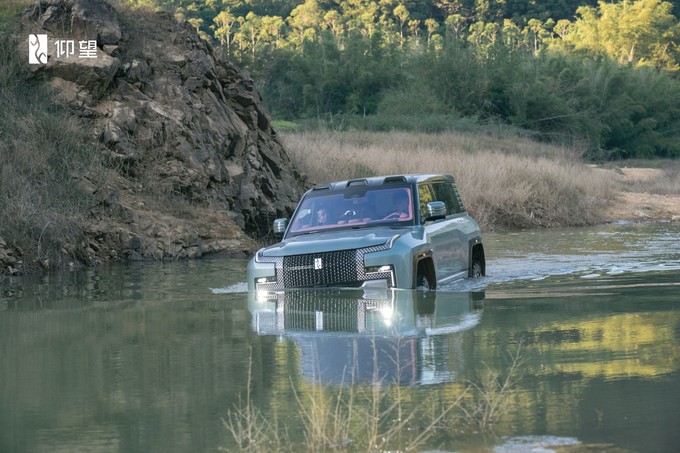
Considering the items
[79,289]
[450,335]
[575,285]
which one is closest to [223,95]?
[79,289]

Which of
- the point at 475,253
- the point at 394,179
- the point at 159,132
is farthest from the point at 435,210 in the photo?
the point at 159,132

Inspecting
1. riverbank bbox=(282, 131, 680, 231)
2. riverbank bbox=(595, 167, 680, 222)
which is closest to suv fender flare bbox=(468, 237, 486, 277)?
riverbank bbox=(282, 131, 680, 231)

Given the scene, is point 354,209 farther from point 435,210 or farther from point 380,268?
point 380,268

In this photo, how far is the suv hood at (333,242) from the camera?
553 inches

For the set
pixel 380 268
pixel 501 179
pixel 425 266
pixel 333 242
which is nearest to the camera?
pixel 380 268

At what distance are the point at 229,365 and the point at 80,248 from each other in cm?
1377

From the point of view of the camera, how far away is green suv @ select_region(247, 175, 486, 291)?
13.9m

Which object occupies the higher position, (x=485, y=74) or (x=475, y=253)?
(x=475, y=253)

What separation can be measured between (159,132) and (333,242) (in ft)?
42.6

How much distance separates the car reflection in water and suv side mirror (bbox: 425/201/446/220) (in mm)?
1072

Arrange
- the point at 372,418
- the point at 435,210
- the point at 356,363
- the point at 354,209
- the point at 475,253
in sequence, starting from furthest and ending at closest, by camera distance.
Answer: the point at 475,253 → the point at 354,209 → the point at 435,210 → the point at 356,363 → the point at 372,418

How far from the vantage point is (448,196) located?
16906 mm

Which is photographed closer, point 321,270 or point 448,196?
point 321,270

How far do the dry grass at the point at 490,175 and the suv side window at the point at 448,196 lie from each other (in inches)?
624
